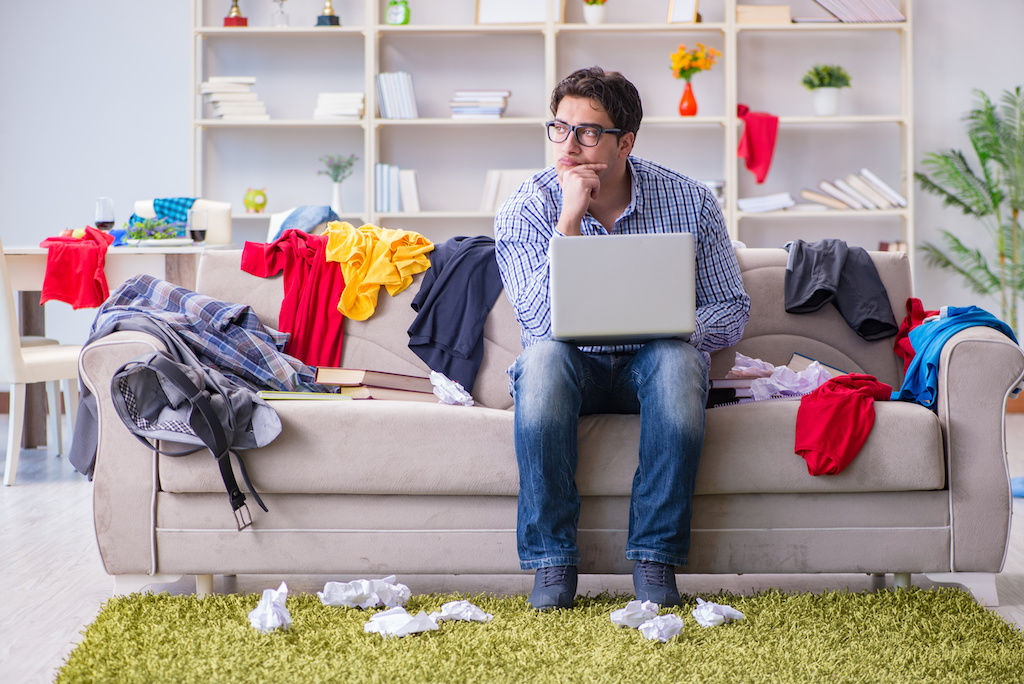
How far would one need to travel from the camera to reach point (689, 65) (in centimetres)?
473

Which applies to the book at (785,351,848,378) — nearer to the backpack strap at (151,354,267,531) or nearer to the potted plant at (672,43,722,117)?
the backpack strap at (151,354,267,531)

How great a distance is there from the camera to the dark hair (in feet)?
6.81

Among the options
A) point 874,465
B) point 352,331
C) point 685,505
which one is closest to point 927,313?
point 874,465

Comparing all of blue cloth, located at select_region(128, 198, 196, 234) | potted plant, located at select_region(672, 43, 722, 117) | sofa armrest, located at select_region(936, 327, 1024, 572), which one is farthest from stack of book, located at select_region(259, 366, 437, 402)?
potted plant, located at select_region(672, 43, 722, 117)

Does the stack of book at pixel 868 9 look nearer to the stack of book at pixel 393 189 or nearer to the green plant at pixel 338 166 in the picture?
the stack of book at pixel 393 189

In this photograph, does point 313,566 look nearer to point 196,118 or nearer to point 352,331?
point 352,331

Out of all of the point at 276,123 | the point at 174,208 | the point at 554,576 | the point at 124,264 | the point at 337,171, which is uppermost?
the point at 276,123

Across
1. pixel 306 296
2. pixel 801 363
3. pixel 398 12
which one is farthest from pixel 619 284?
pixel 398 12

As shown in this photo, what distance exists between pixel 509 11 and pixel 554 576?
3440 mm

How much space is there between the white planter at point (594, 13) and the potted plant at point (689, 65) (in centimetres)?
38

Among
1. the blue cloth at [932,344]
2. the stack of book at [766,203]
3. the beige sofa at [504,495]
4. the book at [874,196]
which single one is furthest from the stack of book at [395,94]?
the blue cloth at [932,344]

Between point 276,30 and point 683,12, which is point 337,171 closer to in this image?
point 276,30

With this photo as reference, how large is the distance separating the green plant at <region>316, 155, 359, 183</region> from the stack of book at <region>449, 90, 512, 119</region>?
1.79 feet

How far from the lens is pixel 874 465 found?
2.04 metres
